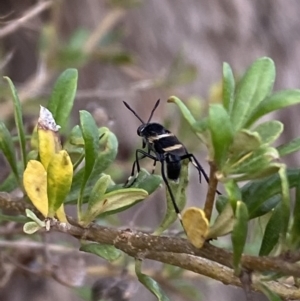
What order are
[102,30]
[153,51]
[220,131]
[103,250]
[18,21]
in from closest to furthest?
[220,131] < [103,250] < [18,21] < [102,30] < [153,51]

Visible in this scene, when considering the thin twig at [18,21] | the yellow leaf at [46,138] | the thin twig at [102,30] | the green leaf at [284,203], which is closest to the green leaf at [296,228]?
the green leaf at [284,203]

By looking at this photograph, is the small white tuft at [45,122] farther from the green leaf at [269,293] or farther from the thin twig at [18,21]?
the thin twig at [18,21]

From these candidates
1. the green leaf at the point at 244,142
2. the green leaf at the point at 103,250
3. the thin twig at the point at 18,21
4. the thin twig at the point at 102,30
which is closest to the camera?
the green leaf at the point at 244,142

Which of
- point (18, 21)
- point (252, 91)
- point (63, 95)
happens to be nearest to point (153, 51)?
point (18, 21)

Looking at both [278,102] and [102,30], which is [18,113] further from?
[102,30]

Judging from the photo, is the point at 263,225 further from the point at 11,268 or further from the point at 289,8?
the point at 289,8

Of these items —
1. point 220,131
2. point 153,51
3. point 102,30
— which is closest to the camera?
point 220,131

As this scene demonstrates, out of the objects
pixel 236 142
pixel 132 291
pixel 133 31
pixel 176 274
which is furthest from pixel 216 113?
pixel 133 31
